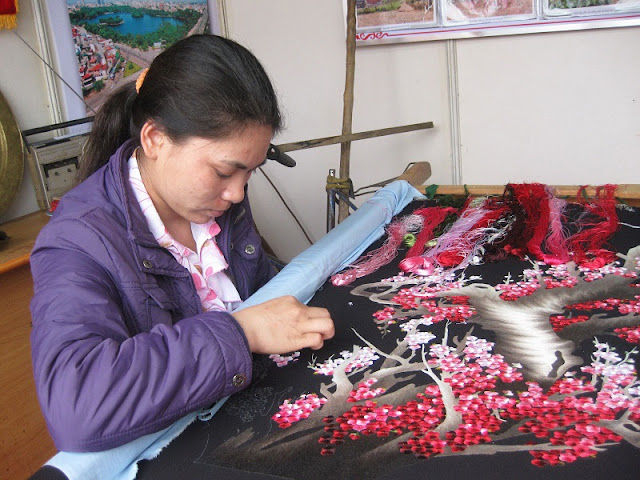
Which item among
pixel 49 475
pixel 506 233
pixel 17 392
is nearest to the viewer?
pixel 49 475

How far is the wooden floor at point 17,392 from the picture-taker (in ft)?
6.04

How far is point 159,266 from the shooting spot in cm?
106

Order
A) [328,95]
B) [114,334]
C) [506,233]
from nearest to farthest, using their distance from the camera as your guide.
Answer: [114,334] < [506,233] < [328,95]

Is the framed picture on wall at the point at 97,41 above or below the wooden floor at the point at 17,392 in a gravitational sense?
above

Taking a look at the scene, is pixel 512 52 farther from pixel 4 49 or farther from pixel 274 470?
pixel 274 470

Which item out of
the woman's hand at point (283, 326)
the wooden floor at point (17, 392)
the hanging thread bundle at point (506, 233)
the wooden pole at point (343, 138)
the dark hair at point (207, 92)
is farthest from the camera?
the wooden pole at point (343, 138)

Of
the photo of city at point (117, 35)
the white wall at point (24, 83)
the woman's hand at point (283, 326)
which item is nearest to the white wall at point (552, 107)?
the photo of city at point (117, 35)

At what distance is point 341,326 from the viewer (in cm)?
113

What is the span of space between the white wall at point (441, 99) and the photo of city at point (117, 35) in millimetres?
197

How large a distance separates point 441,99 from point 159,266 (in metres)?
1.94

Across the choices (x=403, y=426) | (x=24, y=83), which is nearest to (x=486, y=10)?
(x=24, y=83)

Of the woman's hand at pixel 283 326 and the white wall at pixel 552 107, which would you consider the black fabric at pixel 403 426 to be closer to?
the woman's hand at pixel 283 326

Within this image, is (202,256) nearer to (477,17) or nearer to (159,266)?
(159,266)

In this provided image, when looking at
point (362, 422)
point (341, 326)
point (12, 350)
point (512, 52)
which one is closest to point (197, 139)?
point (341, 326)
